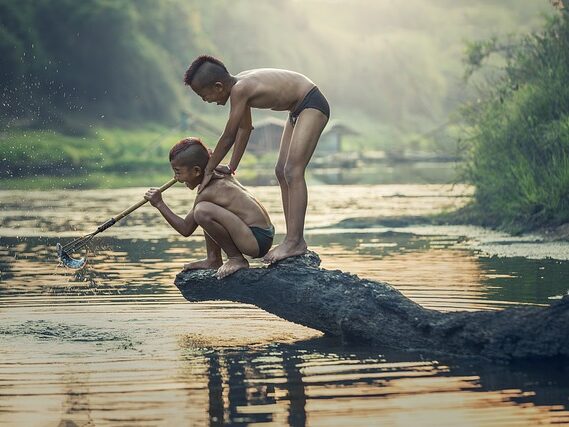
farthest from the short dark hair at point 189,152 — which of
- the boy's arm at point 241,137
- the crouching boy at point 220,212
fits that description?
the boy's arm at point 241,137

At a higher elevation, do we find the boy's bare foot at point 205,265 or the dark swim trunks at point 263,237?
the dark swim trunks at point 263,237

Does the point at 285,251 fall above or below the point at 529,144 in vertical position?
below

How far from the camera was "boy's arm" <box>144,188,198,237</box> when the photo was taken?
9938mm

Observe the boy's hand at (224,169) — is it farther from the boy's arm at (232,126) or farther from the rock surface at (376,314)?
the rock surface at (376,314)

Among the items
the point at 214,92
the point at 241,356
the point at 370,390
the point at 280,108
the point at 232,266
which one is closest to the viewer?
the point at 370,390

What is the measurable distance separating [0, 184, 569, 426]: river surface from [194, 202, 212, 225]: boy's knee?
0.98m

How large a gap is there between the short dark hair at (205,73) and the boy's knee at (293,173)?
0.87 m

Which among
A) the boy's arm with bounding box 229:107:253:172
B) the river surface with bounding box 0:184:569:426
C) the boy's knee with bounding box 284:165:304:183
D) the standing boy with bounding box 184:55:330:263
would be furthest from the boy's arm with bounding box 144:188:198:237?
the river surface with bounding box 0:184:569:426

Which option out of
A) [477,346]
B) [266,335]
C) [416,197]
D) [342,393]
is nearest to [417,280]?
[266,335]

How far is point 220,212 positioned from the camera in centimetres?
999

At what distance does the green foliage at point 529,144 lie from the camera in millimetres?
19125

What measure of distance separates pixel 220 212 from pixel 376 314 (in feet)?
4.59

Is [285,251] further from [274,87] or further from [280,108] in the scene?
[274,87]

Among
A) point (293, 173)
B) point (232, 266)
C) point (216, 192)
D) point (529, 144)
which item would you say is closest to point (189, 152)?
point (216, 192)
